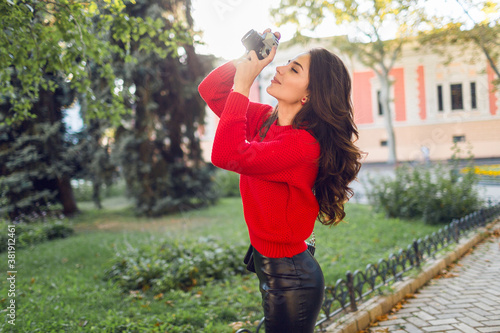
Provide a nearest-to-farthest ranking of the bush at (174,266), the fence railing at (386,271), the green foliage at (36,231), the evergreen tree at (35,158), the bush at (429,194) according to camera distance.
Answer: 1. the fence railing at (386,271)
2. the bush at (174,266)
3. the green foliage at (36,231)
4. the bush at (429,194)
5. the evergreen tree at (35,158)

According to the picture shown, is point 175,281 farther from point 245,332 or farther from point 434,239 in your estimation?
point 434,239

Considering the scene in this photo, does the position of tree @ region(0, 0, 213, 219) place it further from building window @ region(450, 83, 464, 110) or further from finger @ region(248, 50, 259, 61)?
building window @ region(450, 83, 464, 110)

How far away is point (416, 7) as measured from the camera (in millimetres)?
7012

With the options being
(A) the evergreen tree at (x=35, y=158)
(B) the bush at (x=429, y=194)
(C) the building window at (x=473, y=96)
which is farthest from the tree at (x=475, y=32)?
(C) the building window at (x=473, y=96)

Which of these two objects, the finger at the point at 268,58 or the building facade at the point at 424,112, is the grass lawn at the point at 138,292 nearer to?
the finger at the point at 268,58

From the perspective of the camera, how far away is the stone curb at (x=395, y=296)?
11.7 ft

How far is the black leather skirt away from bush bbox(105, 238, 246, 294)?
322cm

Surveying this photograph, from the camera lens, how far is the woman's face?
1.71m

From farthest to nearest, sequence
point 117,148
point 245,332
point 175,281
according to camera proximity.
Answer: point 117,148
point 175,281
point 245,332

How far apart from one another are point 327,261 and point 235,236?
245 cm

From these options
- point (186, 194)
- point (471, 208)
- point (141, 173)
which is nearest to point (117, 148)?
point (141, 173)

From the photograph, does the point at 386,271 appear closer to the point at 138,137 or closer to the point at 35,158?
the point at 138,137

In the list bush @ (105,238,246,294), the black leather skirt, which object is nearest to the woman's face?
the black leather skirt

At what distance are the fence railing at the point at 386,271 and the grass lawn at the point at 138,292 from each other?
21.9 inches
